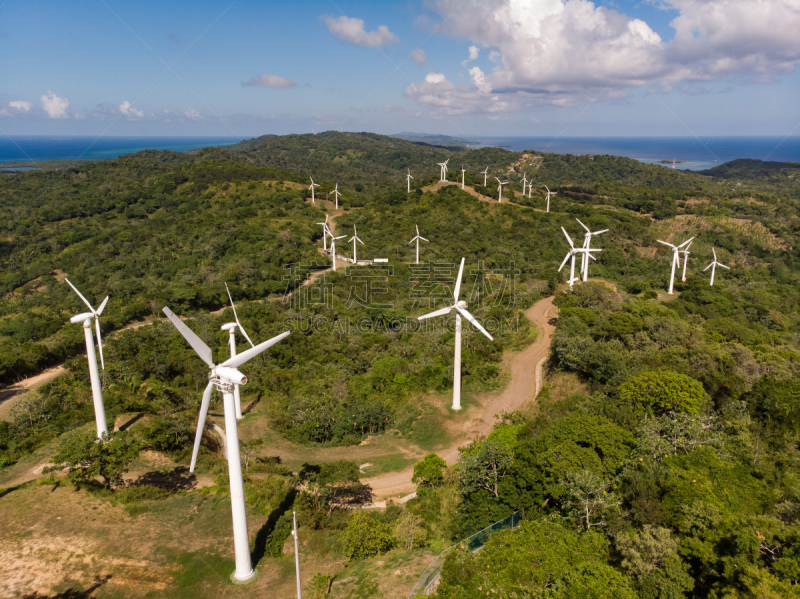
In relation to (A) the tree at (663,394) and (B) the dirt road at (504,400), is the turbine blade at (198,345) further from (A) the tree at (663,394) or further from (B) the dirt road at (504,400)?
(A) the tree at (663,394)

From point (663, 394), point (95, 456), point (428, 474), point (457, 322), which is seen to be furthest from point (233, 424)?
point (663, 394)

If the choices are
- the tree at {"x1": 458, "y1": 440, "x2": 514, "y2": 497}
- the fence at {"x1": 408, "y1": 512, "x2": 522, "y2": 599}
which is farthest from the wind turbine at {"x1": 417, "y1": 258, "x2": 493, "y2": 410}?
the fence at {"x1": 408, "y1": 512, "x2": 522, "y2": 599}

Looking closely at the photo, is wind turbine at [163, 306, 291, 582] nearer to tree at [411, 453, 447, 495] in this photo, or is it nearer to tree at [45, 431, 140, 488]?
tree at [45, 431, 140, 488]

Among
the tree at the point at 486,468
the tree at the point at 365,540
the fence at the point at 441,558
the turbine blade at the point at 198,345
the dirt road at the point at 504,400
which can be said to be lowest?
the dirt road at the point at 504,400

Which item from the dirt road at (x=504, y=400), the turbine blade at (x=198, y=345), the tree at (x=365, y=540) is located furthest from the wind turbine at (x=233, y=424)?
the dirt road at (x=504, y=400)

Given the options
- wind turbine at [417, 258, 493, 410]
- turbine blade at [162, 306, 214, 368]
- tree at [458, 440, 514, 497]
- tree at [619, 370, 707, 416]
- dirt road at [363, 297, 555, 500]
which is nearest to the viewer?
turbine blade at [162, 306, 214, 368]

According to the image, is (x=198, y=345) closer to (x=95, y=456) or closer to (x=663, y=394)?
(x=95, y=456)

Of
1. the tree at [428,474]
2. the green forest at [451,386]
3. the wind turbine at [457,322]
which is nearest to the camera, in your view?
the green forest at [451,386]
